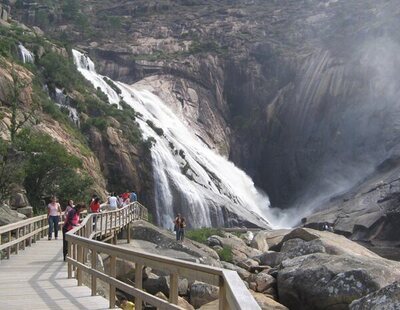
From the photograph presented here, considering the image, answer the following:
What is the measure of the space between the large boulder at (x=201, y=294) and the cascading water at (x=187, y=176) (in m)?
31.4

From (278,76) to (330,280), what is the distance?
7528 centimetres

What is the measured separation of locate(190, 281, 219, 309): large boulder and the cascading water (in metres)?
31.4

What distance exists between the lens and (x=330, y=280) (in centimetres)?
1936

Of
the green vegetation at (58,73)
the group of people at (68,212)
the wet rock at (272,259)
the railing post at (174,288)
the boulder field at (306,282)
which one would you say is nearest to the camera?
the railing post at (174,288)

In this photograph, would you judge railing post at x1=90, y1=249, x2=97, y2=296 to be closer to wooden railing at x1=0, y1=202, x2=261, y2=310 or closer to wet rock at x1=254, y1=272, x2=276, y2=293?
wooden railing at x1=0, y1=202, x2=261, y2=310

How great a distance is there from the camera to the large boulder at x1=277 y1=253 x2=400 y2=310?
18531 mm

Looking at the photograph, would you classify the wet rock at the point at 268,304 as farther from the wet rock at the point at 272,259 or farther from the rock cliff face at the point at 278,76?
the rock cliff face at the point at 278,76

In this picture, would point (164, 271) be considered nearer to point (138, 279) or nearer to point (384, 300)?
point (138, 279)

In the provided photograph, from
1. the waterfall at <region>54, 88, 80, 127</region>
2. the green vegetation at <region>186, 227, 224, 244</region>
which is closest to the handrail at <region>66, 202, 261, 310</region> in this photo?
the green vegetation at <region>186, 227, 224, 244</region>

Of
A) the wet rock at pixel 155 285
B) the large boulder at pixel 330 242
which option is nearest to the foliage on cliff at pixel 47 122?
the wet rock at pixel 155 285

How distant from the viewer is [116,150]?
5488 cm

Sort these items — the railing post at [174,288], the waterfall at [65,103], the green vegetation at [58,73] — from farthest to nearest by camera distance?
1. the green vegetation at [58,73]
2. the waterfall at [65,103]
3. the railing post at [174,288]

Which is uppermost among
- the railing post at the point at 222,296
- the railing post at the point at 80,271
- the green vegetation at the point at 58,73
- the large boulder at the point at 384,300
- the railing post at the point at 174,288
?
the green vegetation at the point at 58,73

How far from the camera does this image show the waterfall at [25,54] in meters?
60.4
